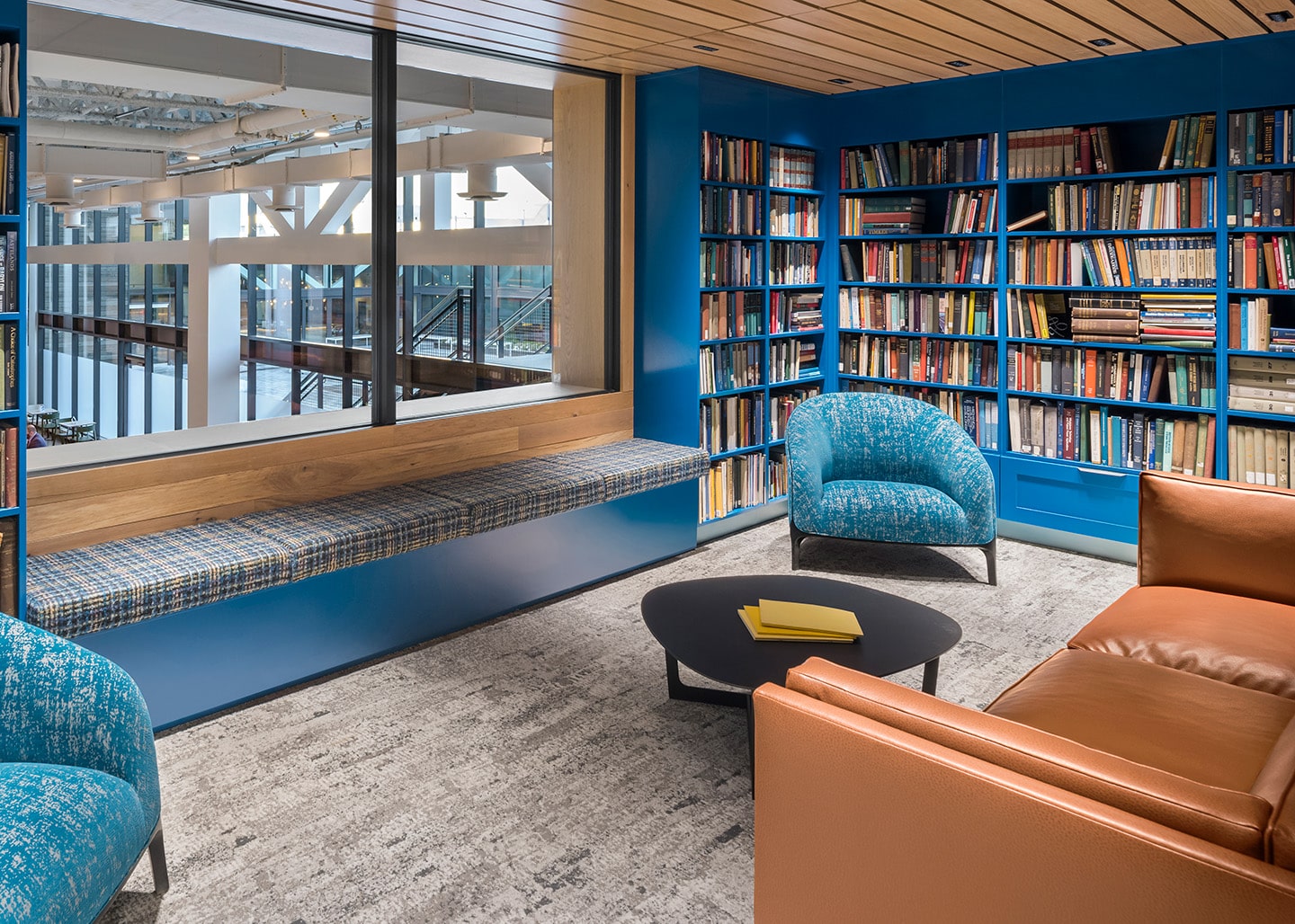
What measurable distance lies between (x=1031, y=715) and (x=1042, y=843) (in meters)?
0.97

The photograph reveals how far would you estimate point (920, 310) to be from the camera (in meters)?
6.15

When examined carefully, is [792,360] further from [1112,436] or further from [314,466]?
[314,466]

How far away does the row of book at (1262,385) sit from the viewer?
4844mm

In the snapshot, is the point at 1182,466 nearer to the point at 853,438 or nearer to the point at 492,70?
the point at 853,438

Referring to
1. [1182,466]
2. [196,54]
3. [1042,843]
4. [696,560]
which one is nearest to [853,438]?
[696,560]

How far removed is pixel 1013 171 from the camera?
18.4 ft

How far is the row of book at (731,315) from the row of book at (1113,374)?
141 cm

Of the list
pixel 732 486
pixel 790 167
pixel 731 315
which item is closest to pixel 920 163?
pixel 790 167

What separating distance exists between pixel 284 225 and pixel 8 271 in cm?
141

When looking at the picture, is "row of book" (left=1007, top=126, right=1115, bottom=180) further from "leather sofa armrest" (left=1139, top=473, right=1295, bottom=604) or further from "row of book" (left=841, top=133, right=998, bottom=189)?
"leather sofa armrest" (left=1139, top=473, right=1295, bottom=604)

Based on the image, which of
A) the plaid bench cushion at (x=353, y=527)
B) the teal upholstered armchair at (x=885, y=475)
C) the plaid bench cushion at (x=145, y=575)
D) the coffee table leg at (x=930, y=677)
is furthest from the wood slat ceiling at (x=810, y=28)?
the coffee table leg at (x=930, y=677)

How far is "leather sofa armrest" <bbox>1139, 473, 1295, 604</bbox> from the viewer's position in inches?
130

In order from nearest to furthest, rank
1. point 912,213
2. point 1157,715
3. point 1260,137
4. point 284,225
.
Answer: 1. point 1157,715
2. point 284,225
3. point 1260,137
4. point 912,213

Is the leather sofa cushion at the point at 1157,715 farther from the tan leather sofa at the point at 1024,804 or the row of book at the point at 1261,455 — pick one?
the row of book at the point at 1261,455
